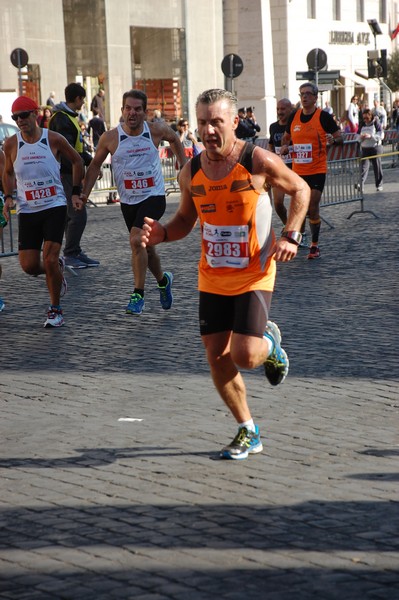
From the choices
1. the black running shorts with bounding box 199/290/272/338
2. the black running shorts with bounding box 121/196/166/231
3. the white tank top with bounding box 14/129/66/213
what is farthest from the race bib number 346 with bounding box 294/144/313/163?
the black running shorts with bounding box 199/290/272/338

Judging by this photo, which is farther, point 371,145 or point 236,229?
point 371,145

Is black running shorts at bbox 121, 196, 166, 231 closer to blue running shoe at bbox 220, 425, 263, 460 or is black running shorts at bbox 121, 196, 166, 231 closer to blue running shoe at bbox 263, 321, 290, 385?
blue running shoe at bbox 263, 321, 290, 385

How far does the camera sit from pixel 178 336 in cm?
934

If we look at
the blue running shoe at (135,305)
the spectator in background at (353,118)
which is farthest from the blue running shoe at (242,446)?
the spectator in background at (353,118)

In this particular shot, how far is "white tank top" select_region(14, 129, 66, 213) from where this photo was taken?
1010 centimetres

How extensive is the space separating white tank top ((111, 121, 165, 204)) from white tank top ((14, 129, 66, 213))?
23.8 inches

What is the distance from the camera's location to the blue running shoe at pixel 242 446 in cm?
578

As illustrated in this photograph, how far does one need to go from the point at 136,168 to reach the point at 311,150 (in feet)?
13.7

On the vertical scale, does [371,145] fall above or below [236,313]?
above

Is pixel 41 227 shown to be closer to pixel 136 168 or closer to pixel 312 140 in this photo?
pixel 136 168

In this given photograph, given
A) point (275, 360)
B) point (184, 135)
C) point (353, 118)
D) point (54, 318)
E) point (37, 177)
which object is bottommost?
point (54, 318)

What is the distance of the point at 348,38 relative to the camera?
6388cm

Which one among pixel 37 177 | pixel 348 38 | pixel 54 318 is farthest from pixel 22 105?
pixel 348 38

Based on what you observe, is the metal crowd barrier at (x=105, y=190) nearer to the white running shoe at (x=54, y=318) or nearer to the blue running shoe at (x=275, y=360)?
the white running shoe at (x=54, y=318)
